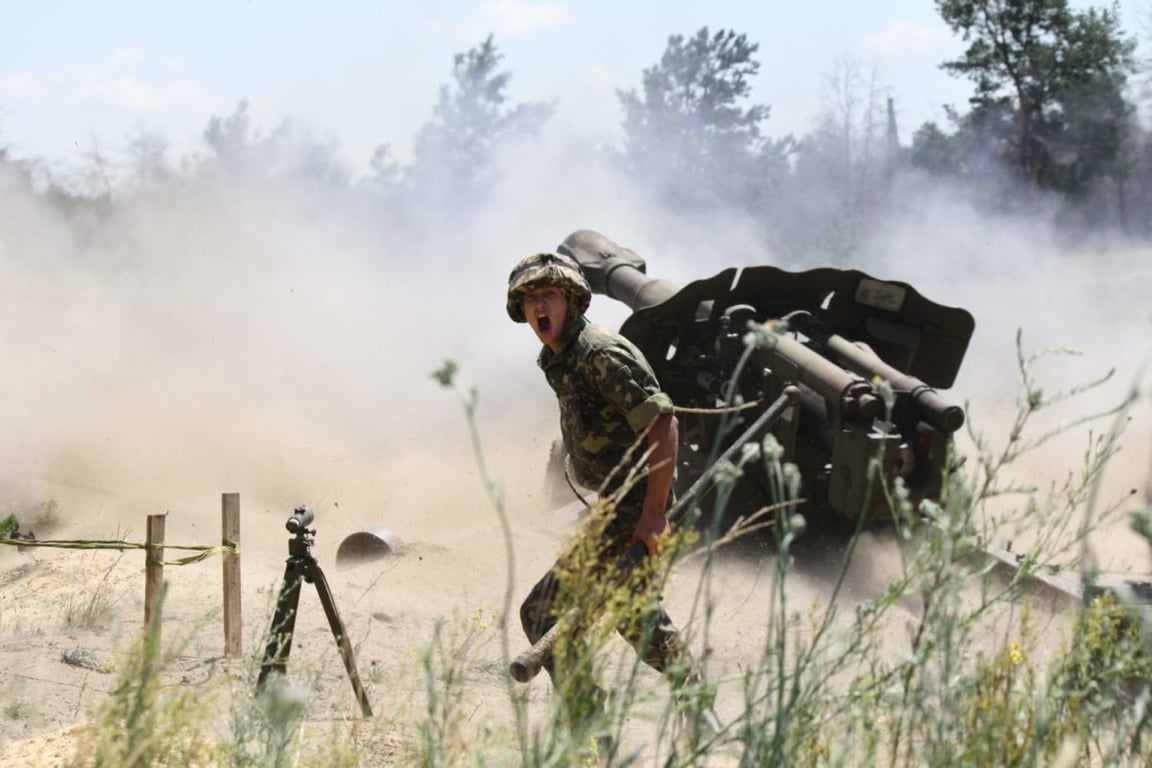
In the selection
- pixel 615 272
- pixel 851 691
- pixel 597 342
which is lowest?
pixel 851 691

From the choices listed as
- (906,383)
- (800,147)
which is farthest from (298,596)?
(800,147)

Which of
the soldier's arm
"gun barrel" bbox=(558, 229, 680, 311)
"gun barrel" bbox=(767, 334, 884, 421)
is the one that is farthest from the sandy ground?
"gun barrel" bbox=(558, 229, 680, 311)

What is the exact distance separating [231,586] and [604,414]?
209 centimetres

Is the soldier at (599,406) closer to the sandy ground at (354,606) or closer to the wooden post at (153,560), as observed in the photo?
the sandy ground at (354,606)

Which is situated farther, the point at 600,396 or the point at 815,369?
the point at 815,369

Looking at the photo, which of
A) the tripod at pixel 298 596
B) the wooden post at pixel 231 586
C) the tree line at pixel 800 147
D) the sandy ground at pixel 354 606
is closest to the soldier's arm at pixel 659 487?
the sandy ground at pixel 354 606

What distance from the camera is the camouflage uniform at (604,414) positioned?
4.20 metres

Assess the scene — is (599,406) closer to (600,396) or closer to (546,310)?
(600,396)

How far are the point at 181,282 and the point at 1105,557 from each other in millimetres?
12862

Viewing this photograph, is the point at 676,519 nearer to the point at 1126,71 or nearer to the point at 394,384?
the point at 394,384

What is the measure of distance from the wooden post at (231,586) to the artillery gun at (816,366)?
2.91 m

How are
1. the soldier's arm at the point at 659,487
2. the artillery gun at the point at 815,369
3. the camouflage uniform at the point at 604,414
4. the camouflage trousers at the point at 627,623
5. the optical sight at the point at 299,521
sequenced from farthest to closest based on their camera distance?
the artillery gun at the point at 815,369, the optical sight at the point at 299,521, the camouflage uniform at the point at 604,414, the soldier's arm at the point at 659,487, the camouflage trousers at the point at 627,623

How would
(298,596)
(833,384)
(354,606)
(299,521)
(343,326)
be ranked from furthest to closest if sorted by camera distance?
(343,326)
(833,384)
(354,606)
(299,521)
(298,596)

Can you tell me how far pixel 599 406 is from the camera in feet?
14.7
